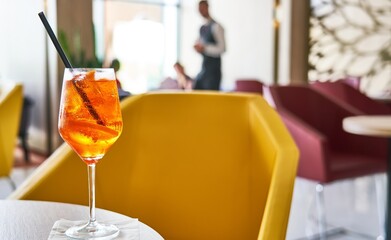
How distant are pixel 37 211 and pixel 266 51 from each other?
720 cm

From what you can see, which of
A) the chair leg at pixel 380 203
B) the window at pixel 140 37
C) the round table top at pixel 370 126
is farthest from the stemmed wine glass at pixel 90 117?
the window at pixel 140 37

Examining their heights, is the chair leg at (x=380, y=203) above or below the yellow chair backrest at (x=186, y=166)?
below

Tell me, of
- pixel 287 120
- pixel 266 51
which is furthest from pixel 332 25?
pixel 287 120

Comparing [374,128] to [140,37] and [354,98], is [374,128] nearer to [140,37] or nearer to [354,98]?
[354,98]

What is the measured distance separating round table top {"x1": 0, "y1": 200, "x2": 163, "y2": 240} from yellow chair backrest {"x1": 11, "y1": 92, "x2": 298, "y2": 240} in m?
0.39

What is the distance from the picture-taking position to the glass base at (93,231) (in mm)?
804

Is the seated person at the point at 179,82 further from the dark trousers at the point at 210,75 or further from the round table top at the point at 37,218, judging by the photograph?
the round table top at the point at 37,218

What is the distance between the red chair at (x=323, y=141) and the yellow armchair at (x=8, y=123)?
4.84 ft

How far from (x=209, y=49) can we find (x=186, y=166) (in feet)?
13.0

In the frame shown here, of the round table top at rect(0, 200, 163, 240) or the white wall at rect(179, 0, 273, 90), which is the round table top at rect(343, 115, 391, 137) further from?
the white wall at rect(179, 0, 273, 90)

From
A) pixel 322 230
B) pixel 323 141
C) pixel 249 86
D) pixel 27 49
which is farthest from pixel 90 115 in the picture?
pixel 27 49

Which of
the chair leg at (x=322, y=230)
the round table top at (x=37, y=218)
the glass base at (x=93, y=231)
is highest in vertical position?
the glass base at (x=93, y=231)

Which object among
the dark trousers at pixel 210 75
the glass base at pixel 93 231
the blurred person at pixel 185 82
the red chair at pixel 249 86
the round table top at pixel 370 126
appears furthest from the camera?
the blurred person at pixel 185 82

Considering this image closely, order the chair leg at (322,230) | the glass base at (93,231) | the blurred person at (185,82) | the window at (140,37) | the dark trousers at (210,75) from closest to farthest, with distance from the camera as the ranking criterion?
the glass base at (93,231), the chair leg at (322,230), the dark trousers at (210,75), the blurred person at (185,82), the window at (140,37)
